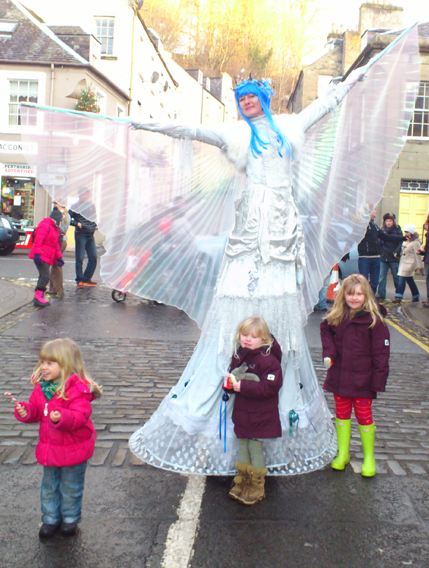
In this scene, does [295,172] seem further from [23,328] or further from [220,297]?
[23,328]

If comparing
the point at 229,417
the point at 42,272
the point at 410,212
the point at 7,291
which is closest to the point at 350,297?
the point at 229,417

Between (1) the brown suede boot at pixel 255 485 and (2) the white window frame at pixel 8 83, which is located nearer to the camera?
(1) the brown suede boot at pixel 255 485

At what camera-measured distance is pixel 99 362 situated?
234 inches

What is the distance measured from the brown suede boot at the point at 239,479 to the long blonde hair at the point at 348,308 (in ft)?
3.39

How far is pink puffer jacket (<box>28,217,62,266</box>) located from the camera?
927 centimetres

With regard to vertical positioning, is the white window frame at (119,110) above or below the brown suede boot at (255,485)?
above

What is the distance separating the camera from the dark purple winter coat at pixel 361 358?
11.1 feet

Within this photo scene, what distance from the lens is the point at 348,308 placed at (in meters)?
3.56

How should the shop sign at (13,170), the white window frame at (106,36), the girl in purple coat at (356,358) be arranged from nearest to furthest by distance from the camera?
the girl in purple coat at (356,358) < the shop sign at (13,170) < the white window frame at (106,36)

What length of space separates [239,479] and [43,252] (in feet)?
23.1

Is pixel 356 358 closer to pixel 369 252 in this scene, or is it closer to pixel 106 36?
pixel 369 252

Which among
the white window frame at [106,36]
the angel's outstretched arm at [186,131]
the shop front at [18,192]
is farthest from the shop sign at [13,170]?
the angel's outstretched arm at [186,131]

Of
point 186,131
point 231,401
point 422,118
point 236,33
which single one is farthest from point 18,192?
point 236,33

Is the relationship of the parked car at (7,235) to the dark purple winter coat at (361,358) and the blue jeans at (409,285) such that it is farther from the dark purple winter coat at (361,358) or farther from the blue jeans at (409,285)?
the dark purple winter coat at (361,358)
